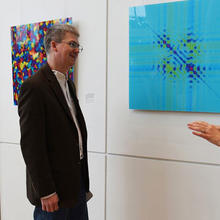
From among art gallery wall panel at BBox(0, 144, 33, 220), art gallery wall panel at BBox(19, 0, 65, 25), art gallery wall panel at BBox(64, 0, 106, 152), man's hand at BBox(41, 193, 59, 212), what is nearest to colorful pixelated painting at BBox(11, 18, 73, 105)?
art gallery wall panel at BBox(19, 0, 65, 25)

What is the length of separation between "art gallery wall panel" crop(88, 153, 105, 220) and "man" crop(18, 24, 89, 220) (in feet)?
1.43

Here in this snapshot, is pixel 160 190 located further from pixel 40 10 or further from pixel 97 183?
pixel 40 10

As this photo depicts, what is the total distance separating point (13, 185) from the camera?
258cm

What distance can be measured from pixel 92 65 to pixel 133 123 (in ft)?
1.95

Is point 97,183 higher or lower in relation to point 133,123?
lower

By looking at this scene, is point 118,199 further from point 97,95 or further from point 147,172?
point 97,95

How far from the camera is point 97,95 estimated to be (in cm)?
211

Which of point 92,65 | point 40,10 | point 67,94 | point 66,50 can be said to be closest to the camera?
point 66,50

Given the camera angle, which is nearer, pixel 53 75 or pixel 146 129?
pixel 53 75

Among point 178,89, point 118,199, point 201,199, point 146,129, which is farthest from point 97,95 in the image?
point 201,199

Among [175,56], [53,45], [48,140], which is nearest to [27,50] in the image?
[53,45]

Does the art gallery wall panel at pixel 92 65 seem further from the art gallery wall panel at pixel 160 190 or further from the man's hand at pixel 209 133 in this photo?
the man's hand at pixel 209 133

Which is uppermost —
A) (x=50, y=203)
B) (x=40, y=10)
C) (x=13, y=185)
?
(x=40, y=10)

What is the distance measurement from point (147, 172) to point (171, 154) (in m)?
0.25
